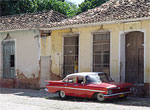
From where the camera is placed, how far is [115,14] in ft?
50.9

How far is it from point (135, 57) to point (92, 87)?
366 cm

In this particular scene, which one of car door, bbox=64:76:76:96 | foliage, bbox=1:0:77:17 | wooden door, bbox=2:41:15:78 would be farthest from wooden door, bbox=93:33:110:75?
foliage, bbox=1:0:77:17

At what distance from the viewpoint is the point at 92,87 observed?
40.6 feet

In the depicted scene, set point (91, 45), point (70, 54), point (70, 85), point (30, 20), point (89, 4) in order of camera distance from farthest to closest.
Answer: point (89, 4)
point (30, 20)
point (70, 54)
point (91, 45)
point (70, 85)

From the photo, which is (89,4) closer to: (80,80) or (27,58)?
(27,58)

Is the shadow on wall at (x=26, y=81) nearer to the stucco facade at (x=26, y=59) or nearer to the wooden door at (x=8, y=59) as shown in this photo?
the stucco facade at (x=26, y=59)

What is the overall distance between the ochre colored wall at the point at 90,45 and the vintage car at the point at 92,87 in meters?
2.03

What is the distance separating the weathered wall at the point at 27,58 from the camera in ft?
60.5

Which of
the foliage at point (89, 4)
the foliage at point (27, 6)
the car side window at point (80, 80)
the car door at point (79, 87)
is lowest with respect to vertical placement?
the car door at point (79, 87)

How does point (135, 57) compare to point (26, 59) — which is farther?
point (26, 59)

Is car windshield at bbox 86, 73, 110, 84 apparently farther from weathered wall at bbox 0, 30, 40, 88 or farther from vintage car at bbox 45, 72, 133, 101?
weathered wall at bbox 0, 30, 40, 88

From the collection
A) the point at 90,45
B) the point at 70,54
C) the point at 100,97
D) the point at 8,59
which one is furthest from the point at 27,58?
the point at 100,97

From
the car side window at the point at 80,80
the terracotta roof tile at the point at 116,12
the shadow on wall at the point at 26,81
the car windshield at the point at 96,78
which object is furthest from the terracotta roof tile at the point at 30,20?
the car windshield at the point at 96,78

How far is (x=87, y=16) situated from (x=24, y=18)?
19.8 ft
